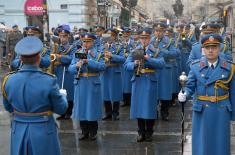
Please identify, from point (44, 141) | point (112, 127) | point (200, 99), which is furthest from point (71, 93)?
point (44, 141)

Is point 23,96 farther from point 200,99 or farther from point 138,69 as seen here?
point 138,69

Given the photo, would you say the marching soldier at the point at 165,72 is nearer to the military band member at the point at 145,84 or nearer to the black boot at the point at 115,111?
the black boot at the point at 115,111

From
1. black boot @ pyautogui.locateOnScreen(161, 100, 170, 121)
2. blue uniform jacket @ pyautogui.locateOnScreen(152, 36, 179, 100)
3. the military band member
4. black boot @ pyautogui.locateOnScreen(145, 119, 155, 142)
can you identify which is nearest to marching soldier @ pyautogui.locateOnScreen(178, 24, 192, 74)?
blue uniform jacket @ pyautogui.locateOnScreen(152, 36, 179, 100)

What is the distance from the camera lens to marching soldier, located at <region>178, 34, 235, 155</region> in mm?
6832

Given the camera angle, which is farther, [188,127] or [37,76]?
[188,127]

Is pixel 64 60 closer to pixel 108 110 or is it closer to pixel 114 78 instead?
pixel 114 78

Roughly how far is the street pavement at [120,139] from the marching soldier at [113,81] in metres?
0.33

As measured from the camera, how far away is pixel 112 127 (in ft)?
35.9

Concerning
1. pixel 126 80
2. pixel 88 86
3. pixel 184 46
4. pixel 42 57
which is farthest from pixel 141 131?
pixel 184 46

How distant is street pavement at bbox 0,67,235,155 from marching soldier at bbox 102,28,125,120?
33cm

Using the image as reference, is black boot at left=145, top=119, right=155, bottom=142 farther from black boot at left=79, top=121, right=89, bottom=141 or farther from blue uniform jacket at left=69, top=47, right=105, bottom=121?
black boot at left=79, top=121, right=89, bottom=141

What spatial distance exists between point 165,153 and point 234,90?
2.21 metres

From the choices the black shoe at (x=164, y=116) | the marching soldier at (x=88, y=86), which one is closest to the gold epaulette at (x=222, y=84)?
the marching soldier at (x=88, y=86)

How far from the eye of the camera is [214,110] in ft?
22.5
